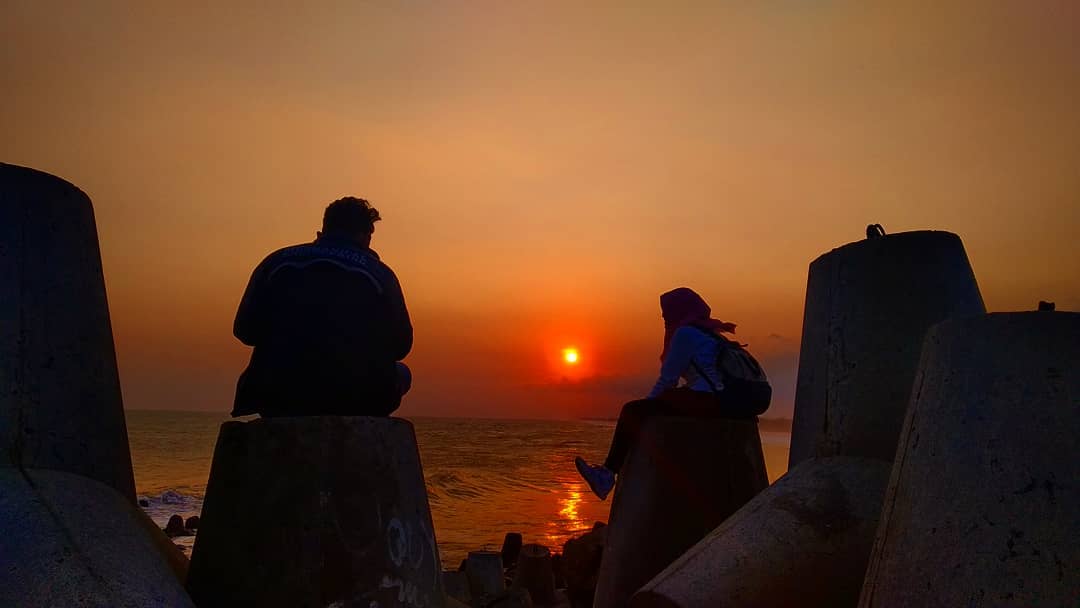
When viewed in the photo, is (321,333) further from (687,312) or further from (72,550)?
(687,312)

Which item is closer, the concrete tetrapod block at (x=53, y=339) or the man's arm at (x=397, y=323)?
the concrete tetrapod block at (x=53, y=339)

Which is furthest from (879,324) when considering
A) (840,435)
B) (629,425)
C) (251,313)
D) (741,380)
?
(251,313)

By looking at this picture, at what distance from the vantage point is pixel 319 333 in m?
3.15

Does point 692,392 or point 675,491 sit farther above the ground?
point 692,392

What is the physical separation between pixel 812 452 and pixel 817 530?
1.93 ft

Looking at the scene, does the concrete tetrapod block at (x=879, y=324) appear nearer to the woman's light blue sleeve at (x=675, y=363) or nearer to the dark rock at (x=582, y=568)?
the woman's light blue sleeve at (x=675, y=363)

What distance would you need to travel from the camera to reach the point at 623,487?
15.6ft

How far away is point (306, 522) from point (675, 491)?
2390 mm

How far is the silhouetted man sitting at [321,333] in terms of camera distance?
3133 millimetres

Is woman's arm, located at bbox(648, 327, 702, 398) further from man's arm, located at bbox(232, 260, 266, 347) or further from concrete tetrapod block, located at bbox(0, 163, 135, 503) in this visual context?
concrete tetrapod block, located at bbox(0, 163, 135, 503)

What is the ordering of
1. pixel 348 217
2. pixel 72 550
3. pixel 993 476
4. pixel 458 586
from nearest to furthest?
pixel 993 476, pixel 72 550, pixel 348 217, pixel 458 586

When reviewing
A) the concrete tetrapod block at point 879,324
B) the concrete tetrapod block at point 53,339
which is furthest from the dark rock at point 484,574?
the concrete tetrapod block at point 53,339

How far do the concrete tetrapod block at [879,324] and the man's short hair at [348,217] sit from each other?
2.38m

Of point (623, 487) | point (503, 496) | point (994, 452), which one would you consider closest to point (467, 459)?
point (503, 496)
